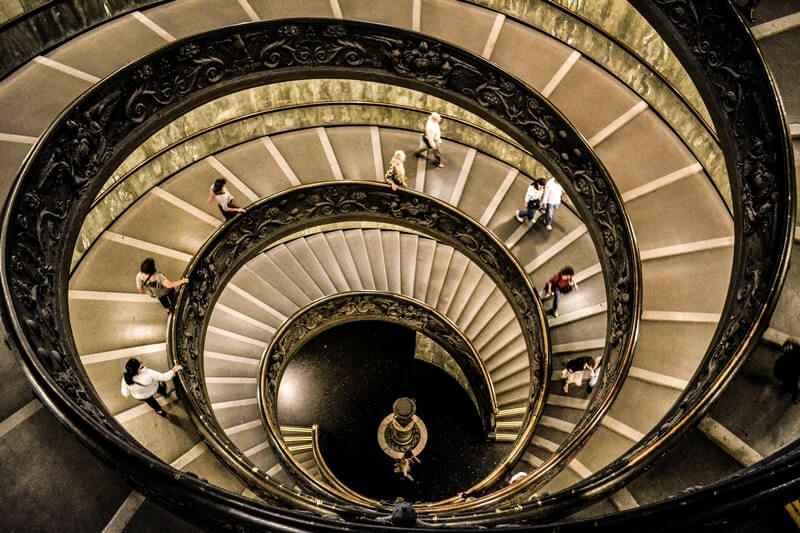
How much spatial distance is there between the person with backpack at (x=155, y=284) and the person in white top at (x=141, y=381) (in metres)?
1.33

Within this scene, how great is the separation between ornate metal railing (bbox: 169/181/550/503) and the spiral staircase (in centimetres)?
6

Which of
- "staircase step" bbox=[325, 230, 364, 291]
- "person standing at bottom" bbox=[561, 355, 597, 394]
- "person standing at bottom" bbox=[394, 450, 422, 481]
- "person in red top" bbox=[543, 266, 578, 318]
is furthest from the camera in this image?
"staircase step" bbox=[325, 230, 364, 291]

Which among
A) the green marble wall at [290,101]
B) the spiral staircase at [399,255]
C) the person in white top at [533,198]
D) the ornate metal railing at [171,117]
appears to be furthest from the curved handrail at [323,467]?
the green marble wall at [290,101]

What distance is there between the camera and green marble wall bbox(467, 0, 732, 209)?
6.77 meters

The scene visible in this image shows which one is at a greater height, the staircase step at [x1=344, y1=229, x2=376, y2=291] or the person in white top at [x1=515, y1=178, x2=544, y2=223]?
the person in white top at [x1=515, y1=178, x2=544, y2=223]

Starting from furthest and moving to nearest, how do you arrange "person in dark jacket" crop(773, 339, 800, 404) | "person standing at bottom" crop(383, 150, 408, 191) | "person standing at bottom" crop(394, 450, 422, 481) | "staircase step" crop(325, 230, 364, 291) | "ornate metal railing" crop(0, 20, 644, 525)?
"staircase step" crop(325, 230, 364, 291) < "person standing at bottom" crop(394, 450, 422, 481) < "person standing at bottom" crop(383, 150, 408, 191) < "person in dark jacket" crop(773, 339, 800, 404) < "ornate metal railing" crop(0, 20, 644, 525)

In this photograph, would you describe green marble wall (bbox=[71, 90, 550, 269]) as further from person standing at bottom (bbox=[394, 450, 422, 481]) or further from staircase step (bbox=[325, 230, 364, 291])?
person standing at bottom (bbox=[394, 450, 422, 481])

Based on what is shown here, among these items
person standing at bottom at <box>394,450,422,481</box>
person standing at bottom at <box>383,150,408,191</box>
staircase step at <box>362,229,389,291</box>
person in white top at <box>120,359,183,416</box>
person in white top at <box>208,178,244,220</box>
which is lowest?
person standing at bottom at <box>394,450,422,481</box>

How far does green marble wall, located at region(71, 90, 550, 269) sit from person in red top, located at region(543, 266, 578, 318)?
2820 mm

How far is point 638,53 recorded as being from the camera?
7.25 metres

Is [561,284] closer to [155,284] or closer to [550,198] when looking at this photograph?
[550,198]

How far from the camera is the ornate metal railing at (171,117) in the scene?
351 cm

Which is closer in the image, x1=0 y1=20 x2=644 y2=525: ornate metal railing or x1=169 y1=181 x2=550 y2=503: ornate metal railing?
x1=0 y1=20 x2=644 y2=525: ornate metal railing

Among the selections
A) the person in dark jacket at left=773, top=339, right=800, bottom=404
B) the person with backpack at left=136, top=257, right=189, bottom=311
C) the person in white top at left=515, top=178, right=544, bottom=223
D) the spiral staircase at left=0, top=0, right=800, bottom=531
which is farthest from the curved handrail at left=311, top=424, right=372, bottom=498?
the person in dark jacket at left=773, top=339, right=800, bottom=404
